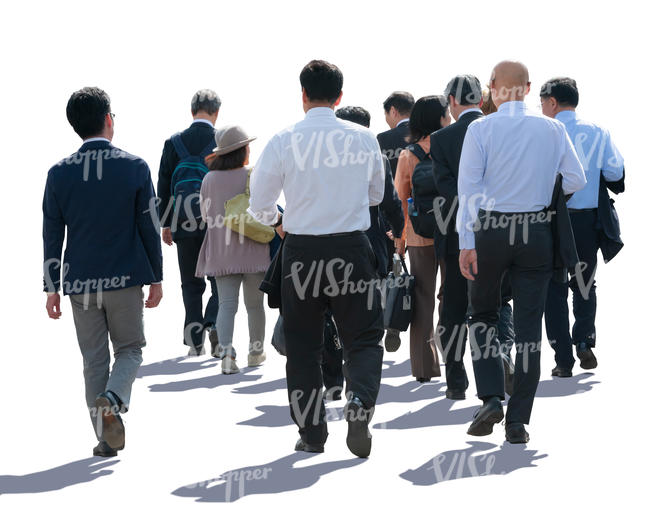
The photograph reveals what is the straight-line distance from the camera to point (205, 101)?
11391 mm

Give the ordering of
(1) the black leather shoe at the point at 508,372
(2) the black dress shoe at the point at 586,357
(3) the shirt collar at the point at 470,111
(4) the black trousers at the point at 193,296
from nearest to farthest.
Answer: (3) the shirt collar at the point at 470,111
(1) the black leather shoe at the point at 508,372
(2) the black dress shoe at the point at 586,357
(4) the black trousers at the point at 193,296

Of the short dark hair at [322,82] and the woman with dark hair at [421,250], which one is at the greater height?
the short dark hair at [322,82]

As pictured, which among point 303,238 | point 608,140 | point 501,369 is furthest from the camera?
point 608,140

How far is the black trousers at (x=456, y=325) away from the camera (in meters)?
9.25

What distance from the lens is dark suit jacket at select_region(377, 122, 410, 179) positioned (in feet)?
37.9

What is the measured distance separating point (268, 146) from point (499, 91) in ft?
5.56

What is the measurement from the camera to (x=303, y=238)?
7566 millimetres

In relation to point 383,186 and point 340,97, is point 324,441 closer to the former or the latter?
point 383,186

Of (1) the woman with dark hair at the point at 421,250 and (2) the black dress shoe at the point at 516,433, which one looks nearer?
(2) the black dress shoe at the point at 516,433

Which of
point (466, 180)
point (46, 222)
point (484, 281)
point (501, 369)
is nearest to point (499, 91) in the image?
point (466, 180)

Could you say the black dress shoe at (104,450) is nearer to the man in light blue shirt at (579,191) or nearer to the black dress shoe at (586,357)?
the man in light blue shirt at (579,191)

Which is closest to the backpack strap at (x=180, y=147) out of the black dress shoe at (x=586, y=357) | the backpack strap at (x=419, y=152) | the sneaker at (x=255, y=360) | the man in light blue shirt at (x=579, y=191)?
the sneaker at (x=255, y=360)

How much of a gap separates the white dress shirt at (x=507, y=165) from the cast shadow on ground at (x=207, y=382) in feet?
10.8

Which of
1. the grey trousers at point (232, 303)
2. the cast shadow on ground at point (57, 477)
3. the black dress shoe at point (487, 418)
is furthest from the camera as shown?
the grey trousers at point (232, 303)
